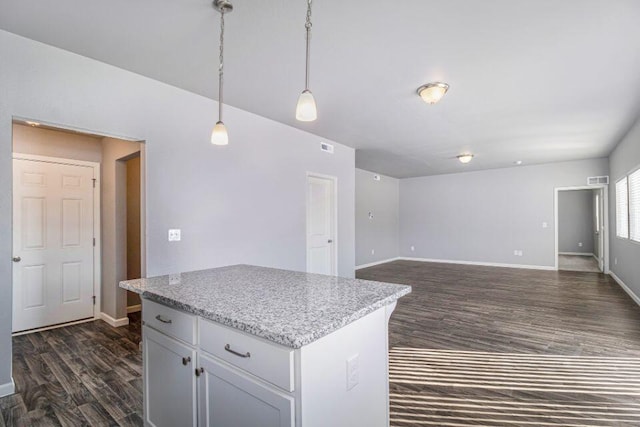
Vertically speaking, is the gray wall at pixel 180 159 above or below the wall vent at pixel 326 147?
below

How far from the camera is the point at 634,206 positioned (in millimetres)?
4699

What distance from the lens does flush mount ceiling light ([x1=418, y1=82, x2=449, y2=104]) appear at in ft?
10.0

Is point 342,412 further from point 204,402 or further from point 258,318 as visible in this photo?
point 204,402

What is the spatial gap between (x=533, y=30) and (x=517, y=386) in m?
2.59

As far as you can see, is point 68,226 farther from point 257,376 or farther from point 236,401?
point 257,376

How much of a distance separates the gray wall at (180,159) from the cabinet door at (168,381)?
53.1 inches

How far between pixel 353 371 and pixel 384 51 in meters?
2.27

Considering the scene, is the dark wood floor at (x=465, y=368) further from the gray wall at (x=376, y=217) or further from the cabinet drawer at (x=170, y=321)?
the gray wall at (x=376, y=217)

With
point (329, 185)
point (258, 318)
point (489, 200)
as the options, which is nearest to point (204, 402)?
point (258, 318)

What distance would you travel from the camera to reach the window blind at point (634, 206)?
454 cm

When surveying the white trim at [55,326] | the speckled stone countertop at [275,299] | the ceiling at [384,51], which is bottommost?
the white trim at [55,326]

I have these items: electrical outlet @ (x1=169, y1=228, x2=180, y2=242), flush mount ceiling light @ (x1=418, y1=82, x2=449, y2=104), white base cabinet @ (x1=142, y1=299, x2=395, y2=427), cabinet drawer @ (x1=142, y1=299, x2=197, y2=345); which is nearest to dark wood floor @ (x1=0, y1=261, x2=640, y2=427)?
white base cabinet @ (x1=142, y1=299, x2=395, y2=427)

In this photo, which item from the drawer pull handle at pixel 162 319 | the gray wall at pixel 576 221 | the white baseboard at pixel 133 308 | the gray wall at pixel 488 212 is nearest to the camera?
the drawer pull handle at pixel 162 319

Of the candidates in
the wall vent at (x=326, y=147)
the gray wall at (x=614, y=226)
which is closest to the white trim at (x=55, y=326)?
the wall vent at (x=326, y=147)
